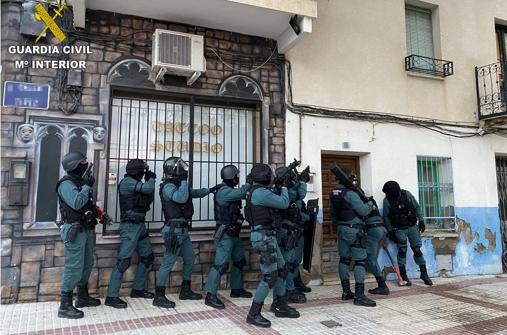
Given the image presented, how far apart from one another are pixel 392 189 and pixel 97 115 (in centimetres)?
504

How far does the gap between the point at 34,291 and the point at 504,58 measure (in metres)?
10.8

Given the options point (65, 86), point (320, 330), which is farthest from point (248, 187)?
point (65, 86)

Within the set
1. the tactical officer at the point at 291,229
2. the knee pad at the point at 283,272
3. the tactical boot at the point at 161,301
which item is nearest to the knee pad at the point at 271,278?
the knee pad at the point at 283,272

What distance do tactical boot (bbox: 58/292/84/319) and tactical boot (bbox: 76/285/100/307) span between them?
0.38m

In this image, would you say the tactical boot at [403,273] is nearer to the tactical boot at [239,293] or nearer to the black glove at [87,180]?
the tactical boot at [239,293]

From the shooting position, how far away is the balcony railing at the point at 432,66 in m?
7.83

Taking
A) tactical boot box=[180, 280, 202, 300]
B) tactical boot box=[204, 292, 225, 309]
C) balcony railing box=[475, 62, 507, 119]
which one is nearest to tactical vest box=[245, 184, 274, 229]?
tactical boot box=[204, 292, 225, 309]

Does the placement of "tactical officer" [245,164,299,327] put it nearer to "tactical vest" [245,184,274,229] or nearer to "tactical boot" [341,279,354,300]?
"tactical vest" [245,184,274,229]

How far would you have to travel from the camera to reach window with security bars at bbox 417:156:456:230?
764 centimetres

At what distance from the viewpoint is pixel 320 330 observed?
4281 mm

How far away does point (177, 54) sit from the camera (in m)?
5.66

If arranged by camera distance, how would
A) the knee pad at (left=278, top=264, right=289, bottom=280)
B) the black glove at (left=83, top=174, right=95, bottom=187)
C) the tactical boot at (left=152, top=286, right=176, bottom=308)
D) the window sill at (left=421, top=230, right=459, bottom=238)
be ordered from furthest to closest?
the window sill at (left=421, top=230, right=459, bottom=238) → the tactical boot at (left=152, top=286, right=176, bottom=308) → the knee pad at (left=278, top=264, right=289, bottom=280) → the black glove at (left=83, top=174, right=95, bottom=187)

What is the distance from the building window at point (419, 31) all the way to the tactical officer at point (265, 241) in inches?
213

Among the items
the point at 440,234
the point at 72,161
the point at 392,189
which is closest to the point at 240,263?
the point at 72,161
